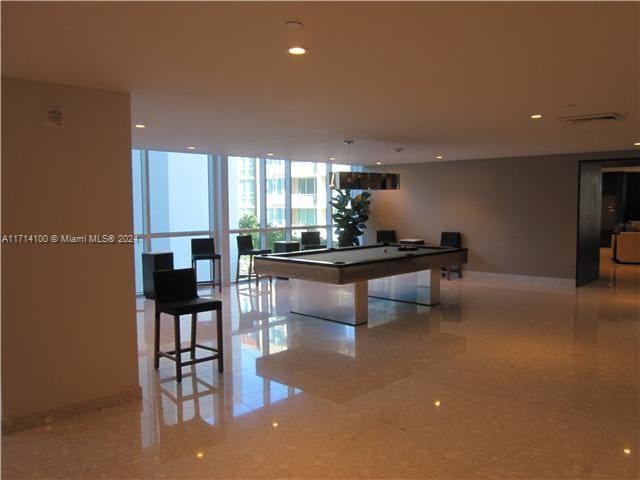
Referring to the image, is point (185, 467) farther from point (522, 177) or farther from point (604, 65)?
point (522, 177)

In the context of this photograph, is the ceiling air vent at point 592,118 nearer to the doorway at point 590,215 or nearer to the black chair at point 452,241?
the doorway at point 590,215

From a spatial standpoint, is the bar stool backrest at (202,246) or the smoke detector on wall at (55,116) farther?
the bar stool backrest at (202,246)

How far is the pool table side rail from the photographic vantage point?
5766 millimetres

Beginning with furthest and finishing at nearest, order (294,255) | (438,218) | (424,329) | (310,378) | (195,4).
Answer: (438,218) → (294,255) → (424,329) → (310,378) → (195,4)

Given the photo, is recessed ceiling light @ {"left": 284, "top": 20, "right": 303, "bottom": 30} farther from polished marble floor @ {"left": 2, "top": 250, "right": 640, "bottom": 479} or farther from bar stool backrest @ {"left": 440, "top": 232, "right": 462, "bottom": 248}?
bar stool backrest @ {"left": 440, "top": 232, "right": 462, "bottom": 248}

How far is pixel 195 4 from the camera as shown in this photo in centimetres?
223

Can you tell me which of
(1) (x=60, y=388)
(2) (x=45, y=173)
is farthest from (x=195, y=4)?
(1) (x=60, y=388)

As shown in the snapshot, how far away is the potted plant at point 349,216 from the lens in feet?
36.8

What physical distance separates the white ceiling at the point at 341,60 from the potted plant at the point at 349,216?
548cm

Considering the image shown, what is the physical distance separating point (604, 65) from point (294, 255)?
15.5 feet

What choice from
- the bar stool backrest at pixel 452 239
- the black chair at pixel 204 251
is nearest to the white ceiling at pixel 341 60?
the black chair at pixel 204 251

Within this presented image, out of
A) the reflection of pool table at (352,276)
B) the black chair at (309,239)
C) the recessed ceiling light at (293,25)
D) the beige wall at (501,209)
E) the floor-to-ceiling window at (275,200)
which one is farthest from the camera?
the floor-to-ceiling window at (275,200)

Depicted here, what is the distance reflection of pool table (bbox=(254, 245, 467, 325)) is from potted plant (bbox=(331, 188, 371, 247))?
2746mm

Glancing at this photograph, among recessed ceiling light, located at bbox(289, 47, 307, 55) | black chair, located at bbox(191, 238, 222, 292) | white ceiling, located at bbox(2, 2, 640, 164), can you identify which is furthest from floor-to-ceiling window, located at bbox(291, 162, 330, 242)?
recessed ceiling light, located at bbox(289, 47, 307, 55)
